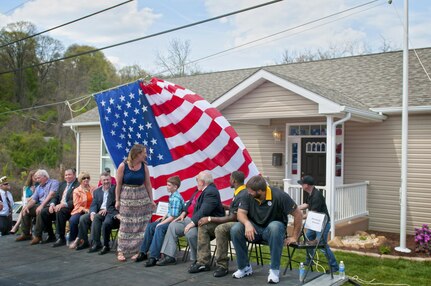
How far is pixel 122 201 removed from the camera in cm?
639

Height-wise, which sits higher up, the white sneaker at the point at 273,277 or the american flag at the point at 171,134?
the american flag at the point at 171,134

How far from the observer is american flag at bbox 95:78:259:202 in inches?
272

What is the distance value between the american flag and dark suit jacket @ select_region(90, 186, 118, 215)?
0.50m

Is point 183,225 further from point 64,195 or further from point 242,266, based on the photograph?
point 64,195

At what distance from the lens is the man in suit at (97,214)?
6.88m

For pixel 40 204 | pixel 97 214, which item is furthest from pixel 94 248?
pixel 40 204

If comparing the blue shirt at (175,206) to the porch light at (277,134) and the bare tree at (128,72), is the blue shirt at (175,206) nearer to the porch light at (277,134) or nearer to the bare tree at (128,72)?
the porch light at (277,134)

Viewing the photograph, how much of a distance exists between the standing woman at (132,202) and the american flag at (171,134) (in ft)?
1.96

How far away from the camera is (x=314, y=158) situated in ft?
37.8

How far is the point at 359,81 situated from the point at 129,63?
33362 mm

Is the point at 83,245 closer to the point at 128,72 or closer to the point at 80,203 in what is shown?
the point at 80,203

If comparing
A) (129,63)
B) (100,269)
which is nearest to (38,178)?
(100,269)

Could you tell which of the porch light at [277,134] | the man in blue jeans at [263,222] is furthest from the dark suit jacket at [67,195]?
the porch light at [277,134]

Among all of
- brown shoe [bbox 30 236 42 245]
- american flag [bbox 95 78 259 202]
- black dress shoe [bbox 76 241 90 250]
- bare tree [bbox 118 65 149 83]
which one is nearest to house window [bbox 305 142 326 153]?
american flag [bbox 95 78 259 202]
